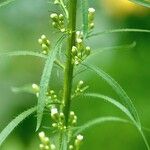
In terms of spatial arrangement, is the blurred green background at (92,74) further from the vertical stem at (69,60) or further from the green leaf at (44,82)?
the green leaf at (44,82)

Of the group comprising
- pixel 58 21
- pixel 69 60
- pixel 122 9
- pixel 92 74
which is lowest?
pixel 69 60

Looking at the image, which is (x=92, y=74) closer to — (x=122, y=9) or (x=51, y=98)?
(x=122, y=9)

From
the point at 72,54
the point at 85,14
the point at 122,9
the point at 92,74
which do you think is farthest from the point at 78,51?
the point at 122,9

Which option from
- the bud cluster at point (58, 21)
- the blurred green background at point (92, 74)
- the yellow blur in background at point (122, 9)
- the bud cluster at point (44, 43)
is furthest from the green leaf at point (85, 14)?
the yellow blur in background at point (122, 9)

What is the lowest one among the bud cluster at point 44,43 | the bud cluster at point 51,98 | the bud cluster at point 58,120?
the bud cluster at point 58,120

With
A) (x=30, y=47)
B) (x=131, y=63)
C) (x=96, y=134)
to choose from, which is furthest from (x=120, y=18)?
(x=96, y=134)

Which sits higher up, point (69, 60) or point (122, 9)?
point (122, 9)

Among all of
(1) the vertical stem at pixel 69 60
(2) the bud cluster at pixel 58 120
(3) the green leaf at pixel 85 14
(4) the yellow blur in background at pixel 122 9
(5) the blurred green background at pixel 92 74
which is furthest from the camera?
(4) the yellow blur in background at pixel 122 9
